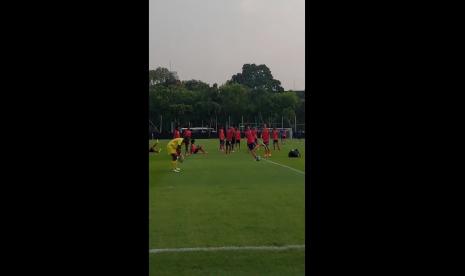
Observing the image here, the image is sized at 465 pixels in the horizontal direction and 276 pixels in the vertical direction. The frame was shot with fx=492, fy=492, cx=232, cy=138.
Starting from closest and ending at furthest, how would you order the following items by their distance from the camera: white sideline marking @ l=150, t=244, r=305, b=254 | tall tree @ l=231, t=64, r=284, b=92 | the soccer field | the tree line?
the soccer field < white sideline marking @ l=150, t=244, r=305, b=254 < the tree line < tall tree @ l=231, t=64, r=284, b=92

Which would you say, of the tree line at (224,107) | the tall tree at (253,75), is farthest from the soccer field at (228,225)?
the tall tree at (253,75)

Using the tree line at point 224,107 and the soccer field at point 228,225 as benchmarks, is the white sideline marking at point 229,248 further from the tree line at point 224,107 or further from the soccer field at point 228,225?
the tree line at point 224,107

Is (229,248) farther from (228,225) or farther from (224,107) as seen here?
(224,107)

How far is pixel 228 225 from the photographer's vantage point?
24.6 feet

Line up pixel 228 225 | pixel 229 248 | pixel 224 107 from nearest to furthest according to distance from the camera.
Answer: pixel 229 248 < pixel 228 225 < pixel 224 107

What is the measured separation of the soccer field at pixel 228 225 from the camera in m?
5.39

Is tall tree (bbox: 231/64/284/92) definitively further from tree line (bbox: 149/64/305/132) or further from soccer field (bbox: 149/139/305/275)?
soccer field (bbox: 149/139/305/275)

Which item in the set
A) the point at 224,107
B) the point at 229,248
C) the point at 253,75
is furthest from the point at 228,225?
the point at 253,75

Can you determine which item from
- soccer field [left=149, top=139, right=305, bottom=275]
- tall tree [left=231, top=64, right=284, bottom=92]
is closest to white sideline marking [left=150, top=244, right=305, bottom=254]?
soccer field [left=149, top=139, right=305, bottom=275]

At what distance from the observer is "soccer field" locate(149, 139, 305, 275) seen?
17.7 feet

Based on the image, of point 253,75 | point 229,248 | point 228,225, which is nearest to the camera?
point 229,248
